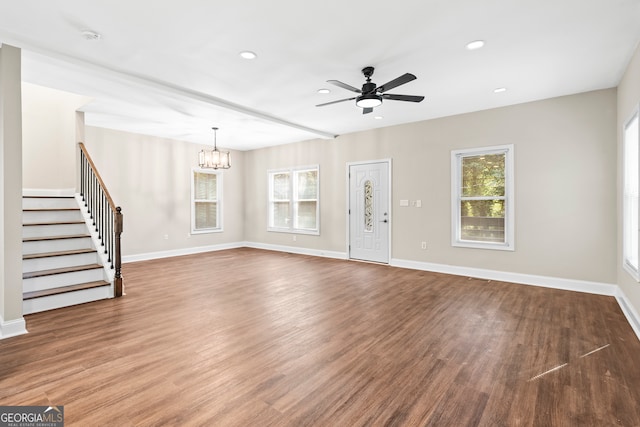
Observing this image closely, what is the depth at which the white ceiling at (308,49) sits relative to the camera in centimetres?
268

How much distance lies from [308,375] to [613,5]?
3.85 metres

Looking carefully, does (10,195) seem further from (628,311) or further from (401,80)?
(628,311)

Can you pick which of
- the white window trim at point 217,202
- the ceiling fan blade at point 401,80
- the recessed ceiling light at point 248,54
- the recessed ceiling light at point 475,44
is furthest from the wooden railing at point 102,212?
the recessed ceiling light at point 475,44

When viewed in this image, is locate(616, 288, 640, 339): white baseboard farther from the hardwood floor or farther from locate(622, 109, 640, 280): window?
locate(622, 109, 640, 280): window

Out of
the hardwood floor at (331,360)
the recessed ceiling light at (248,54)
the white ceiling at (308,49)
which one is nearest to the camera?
the hardwood floor at (331,360)

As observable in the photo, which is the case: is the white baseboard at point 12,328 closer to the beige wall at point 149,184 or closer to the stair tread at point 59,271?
the stair tread at point 59,271

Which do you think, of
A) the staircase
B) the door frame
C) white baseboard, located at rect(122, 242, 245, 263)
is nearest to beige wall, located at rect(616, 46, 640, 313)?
the door frame

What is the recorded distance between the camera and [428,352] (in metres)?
2.72

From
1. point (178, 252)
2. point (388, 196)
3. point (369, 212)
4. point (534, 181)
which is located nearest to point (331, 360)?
point (534, 181)

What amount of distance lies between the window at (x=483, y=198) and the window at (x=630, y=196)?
4.64 ft

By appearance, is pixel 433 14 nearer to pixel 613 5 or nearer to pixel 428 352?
pixel 613 5

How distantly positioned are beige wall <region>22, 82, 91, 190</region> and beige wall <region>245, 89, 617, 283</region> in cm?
536

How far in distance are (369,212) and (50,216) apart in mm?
5584

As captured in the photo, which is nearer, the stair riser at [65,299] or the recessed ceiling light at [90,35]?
the recessed ceiling light at [90,35]
